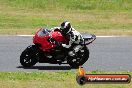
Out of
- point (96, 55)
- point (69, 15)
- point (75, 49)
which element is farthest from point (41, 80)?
point (69, 15)

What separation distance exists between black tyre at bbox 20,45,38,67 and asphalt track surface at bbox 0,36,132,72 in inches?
6.4

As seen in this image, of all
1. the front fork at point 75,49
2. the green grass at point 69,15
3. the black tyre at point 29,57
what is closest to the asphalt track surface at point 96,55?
the black tyre at point 29,57

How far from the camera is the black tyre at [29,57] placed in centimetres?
1584

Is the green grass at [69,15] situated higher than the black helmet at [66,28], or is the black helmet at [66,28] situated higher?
the black helmet at [66,28]

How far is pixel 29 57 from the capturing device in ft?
52.2

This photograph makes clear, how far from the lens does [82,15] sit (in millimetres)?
27000

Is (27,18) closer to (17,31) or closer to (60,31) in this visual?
(17,31)

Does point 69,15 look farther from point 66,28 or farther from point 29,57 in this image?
point 66,28

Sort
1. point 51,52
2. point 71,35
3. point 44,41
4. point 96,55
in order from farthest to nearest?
point 96,55, point 51,52, point 44,41, point 71,35

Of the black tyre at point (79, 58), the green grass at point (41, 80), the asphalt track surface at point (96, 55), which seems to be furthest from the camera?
the asphalt track surface at point (96, 55)

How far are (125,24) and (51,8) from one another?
16.0ft

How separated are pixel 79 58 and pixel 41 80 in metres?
2.88

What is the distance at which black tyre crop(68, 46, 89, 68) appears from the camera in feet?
52.2

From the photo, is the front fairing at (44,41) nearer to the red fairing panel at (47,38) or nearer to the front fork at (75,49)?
the red fairing panel at (47,38)
